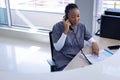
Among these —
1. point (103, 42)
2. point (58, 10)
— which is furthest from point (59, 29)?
point (58, 10)

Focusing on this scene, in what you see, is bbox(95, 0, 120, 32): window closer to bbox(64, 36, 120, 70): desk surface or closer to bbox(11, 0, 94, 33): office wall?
bbox(64, 36, 120, 70): desk surface

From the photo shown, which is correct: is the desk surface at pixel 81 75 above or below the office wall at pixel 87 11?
below

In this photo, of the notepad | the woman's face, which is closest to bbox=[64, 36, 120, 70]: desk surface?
the notepad

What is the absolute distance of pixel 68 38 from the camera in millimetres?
1735

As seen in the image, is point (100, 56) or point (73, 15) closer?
point (100, 56)

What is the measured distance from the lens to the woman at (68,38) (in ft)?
5.53

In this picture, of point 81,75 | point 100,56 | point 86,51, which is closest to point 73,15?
point 86,51

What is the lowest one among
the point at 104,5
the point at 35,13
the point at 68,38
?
the point at 68,38

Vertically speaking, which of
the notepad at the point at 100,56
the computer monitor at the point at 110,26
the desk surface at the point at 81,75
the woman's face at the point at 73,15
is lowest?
the notepad at the point at 100,56

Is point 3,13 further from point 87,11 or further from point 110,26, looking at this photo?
point 110,26

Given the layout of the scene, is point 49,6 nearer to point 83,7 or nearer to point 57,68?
point 83,7

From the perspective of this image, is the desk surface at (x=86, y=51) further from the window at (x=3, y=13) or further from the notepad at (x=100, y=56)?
the window at (x=3, y=13)

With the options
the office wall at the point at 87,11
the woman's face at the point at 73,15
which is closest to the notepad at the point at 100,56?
the woman's face at the point at 73,15

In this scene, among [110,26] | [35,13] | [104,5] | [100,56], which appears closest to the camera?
[100,56]
